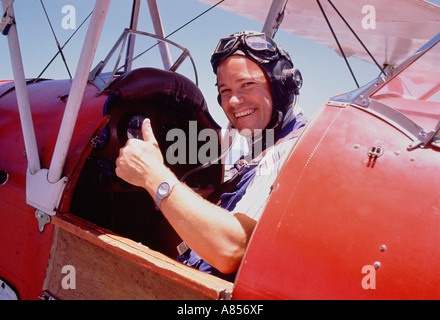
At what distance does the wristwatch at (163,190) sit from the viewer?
4.34 feet

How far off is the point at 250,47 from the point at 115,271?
1404 mm

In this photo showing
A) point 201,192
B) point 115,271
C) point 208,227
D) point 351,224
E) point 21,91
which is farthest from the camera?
point 201,192

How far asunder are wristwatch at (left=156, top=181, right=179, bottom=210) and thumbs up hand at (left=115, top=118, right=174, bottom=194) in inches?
1.6

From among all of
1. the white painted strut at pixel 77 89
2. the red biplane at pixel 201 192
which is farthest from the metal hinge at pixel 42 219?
the white painted strut at pixel 77 89

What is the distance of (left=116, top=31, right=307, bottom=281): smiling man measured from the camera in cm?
120

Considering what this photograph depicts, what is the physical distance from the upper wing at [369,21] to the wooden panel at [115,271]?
4.68 m

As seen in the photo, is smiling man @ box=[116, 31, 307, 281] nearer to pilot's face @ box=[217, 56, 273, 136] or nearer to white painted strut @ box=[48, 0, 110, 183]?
pilot's face @ box=[217, 56, 273, 136]

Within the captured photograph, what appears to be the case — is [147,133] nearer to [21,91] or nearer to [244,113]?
[244,113]

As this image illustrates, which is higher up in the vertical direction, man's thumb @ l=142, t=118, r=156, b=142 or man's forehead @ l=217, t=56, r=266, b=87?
man's forehead @ l=217, t=56, r=266, b=87

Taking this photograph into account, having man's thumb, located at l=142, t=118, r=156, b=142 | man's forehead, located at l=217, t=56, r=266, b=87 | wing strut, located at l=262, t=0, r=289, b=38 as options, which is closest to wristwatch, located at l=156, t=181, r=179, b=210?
man's thumb, located at l=142, t=118, r=156, b=142

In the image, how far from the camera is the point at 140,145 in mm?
1557

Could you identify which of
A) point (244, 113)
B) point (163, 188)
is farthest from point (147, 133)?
point (244, 113)

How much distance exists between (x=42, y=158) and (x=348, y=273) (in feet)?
6.18

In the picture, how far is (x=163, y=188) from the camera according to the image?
1352 mm
